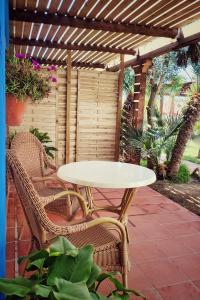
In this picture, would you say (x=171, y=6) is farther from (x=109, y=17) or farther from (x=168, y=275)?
(x=168, y=275)

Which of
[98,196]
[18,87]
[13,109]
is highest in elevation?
[18,87]

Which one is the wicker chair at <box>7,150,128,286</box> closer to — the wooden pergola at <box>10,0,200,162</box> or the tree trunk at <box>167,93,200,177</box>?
the wooden pergola at <box>10,0,200,162</box>

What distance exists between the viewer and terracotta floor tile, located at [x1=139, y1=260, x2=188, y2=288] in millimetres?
2301

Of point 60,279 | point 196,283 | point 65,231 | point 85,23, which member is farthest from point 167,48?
point 60,279

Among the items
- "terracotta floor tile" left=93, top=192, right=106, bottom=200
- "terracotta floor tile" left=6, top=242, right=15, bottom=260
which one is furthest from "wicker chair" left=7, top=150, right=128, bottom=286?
"terracotta floor tile" left=93, top=192, right=106, bottom=200

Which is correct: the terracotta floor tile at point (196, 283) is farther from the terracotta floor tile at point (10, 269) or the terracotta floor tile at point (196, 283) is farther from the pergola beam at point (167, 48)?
the pergola beam at point (167, 48)

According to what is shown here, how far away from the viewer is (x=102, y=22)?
4.48 metres

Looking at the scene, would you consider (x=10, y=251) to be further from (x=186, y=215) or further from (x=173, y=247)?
(x=186, y=215)

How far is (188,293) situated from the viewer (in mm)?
2162

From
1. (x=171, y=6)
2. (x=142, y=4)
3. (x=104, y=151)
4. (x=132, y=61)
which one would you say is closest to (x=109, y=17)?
(x=142, y=4)

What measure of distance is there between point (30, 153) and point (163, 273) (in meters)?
1.89

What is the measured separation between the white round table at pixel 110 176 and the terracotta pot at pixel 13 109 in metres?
0.83

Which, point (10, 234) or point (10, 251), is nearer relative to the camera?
point (10, 251)

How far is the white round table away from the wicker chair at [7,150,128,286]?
377 mm
